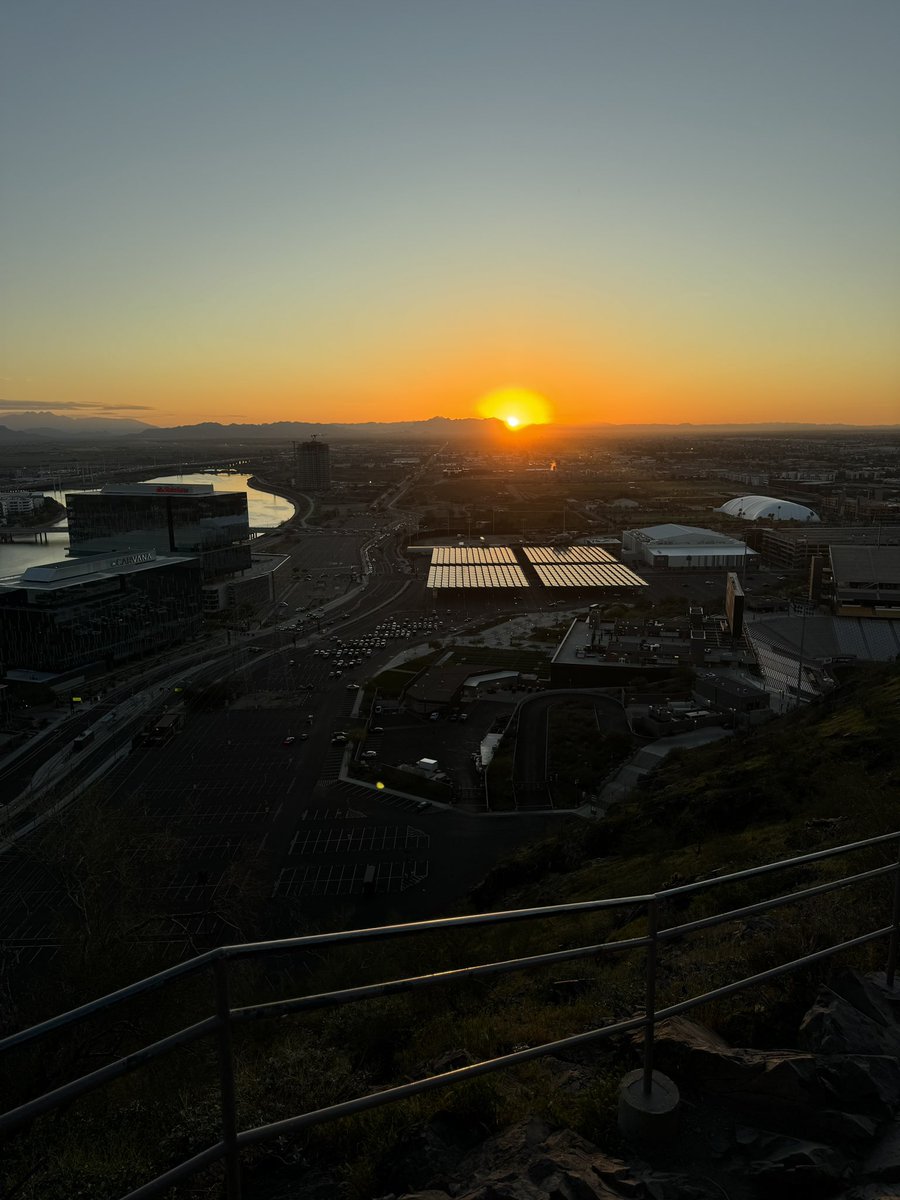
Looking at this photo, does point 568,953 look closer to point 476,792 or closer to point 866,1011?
point 866,1011

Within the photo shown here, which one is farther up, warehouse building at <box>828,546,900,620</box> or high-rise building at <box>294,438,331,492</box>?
high-rise building at <box>294,438,331,492</box>

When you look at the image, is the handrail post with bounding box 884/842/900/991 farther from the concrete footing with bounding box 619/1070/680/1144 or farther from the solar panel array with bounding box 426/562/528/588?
the solar panel array with bounding box 426/562/528/588

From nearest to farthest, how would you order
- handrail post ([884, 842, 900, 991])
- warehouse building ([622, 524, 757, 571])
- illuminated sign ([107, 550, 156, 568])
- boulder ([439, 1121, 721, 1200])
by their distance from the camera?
boulder ([439, 1121, 721, 1200]), handrail post ([884, 842, 900, 991]), illuminated sign ([107, 550, 156, 568]), warehouse building ([622, 524, 757, 571])

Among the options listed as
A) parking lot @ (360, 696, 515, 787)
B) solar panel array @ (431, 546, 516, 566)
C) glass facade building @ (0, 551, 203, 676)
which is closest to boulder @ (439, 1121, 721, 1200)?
parking lot @ (360, 696, 515, 787)

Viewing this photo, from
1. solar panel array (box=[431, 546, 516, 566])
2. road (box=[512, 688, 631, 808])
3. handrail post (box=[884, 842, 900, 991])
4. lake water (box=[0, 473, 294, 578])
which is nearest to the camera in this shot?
handrail post (box=[884, 842, 900, 991])

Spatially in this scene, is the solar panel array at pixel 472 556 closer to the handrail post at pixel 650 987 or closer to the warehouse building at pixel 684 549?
the warehouse building at pixel 684 549

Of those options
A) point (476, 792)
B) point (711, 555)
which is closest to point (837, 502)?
point (711, 555)
